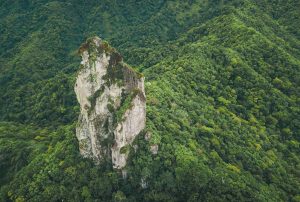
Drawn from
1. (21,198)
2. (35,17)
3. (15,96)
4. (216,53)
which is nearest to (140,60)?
(216,53)

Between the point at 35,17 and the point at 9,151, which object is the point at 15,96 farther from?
the point at 35,17

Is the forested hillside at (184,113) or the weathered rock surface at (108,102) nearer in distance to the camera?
the weathered rock surface at (108,102)

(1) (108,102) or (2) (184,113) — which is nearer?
(1) (108,102)

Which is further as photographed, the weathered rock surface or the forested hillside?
the forested hillside
